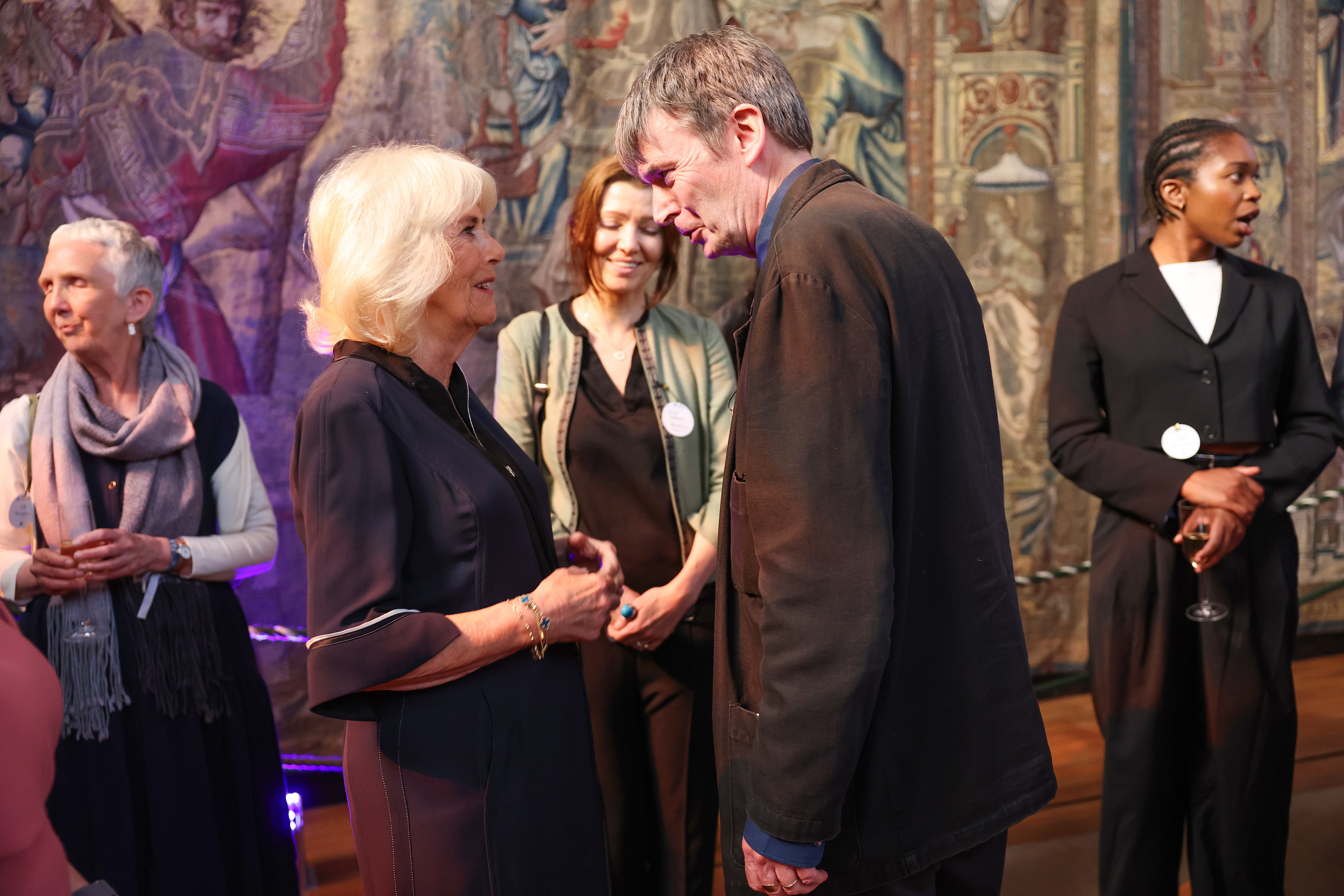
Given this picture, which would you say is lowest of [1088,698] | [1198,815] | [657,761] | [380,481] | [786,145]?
[1088,698]

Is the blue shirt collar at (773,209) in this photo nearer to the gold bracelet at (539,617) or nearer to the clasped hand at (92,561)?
the gold bracelet at (539,617)

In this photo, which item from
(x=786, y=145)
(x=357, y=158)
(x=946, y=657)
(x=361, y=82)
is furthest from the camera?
(x=361, y=82)

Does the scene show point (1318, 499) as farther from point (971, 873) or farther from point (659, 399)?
point (971, 873)

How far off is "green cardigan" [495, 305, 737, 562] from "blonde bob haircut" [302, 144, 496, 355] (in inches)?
43.3

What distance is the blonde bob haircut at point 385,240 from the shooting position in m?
1.96

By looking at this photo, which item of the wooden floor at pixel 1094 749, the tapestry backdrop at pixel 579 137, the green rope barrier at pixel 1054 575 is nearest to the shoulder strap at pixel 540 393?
the tapestry backdrop at pixel 579 137

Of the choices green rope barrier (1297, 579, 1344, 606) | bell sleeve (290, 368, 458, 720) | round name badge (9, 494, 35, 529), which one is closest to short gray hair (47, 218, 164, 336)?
round name badge (9, 494, 35, 529)

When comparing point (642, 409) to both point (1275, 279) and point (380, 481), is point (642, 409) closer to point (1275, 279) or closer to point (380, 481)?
point (380, 481)

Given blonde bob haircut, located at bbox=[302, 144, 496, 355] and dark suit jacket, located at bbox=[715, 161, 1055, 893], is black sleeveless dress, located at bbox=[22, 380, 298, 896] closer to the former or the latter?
blonde bob haircut, located at bbox=[302, 144, 496, 355]

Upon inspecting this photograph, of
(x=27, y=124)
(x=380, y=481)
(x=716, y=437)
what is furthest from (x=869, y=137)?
(x=380, y=481)

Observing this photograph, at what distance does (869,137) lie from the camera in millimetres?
5281

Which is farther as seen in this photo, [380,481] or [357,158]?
[357,158]

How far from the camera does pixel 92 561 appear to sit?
2.85 meters

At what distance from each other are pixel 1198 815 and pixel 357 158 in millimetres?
2958
